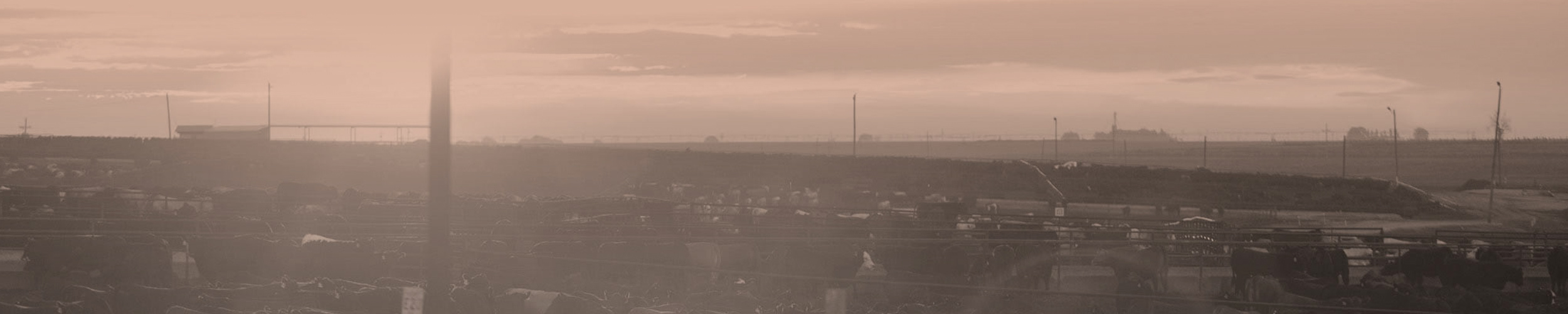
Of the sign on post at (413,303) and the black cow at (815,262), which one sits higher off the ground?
the sign on post at (413,303)

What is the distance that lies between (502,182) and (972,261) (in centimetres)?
4080

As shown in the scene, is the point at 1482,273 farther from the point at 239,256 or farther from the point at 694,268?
the point at 239,256

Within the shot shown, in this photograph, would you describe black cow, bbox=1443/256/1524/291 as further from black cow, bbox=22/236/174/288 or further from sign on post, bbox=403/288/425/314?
black cow, bbox=22/236/174/288

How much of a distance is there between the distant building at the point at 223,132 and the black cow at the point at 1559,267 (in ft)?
232

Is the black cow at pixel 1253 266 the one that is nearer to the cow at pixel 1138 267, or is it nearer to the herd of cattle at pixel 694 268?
the herd of cattle at pixel 694 268

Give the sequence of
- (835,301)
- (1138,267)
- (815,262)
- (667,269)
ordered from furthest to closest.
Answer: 1. (815,262)
2. (1138,267)
3. (667,269)
4. (835,301)

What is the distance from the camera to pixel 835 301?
17234mm

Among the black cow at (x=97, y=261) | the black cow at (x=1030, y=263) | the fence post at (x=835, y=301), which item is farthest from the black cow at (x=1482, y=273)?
the black cow at (x=97, y=261)

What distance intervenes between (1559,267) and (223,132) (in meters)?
79.3

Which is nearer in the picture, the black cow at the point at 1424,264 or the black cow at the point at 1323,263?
the black cow at the point at 1424,264

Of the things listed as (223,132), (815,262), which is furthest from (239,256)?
(223,132)

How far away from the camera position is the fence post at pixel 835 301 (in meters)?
17.0

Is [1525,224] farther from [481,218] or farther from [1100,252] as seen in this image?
[481,218]

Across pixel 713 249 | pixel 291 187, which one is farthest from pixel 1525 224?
pixel 291 187
